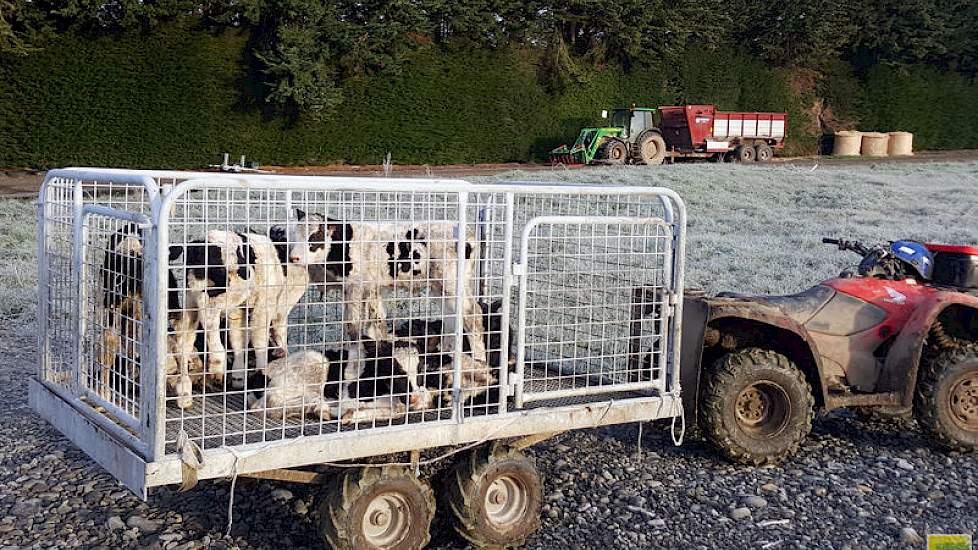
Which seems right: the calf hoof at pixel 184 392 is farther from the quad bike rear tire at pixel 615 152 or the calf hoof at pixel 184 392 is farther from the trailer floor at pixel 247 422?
the quad bike rear tire at pixel 615 152

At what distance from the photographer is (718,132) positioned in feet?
92.7

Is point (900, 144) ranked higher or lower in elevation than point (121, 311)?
higher

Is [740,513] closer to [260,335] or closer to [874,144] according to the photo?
[260,335]

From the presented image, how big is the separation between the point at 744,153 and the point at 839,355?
2450 centimetres

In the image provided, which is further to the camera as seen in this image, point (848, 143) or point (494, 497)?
point (848, 143)

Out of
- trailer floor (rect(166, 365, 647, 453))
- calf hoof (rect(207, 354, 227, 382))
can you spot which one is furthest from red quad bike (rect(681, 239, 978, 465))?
calf hoof (rect(207, 354, 227, 382))

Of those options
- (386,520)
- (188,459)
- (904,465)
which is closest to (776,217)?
(904,465)

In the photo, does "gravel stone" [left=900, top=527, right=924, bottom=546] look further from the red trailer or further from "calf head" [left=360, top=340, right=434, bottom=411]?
the red trailer

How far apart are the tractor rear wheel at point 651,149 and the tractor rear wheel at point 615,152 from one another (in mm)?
601

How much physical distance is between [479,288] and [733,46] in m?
31.8

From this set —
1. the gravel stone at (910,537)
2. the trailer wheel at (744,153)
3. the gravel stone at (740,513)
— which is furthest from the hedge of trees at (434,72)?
the gravel stone at (910,537)

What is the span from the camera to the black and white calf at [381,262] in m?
4.12

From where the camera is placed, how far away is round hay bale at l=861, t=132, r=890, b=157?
34.2 meters

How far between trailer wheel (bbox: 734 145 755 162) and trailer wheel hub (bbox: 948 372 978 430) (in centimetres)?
2412
